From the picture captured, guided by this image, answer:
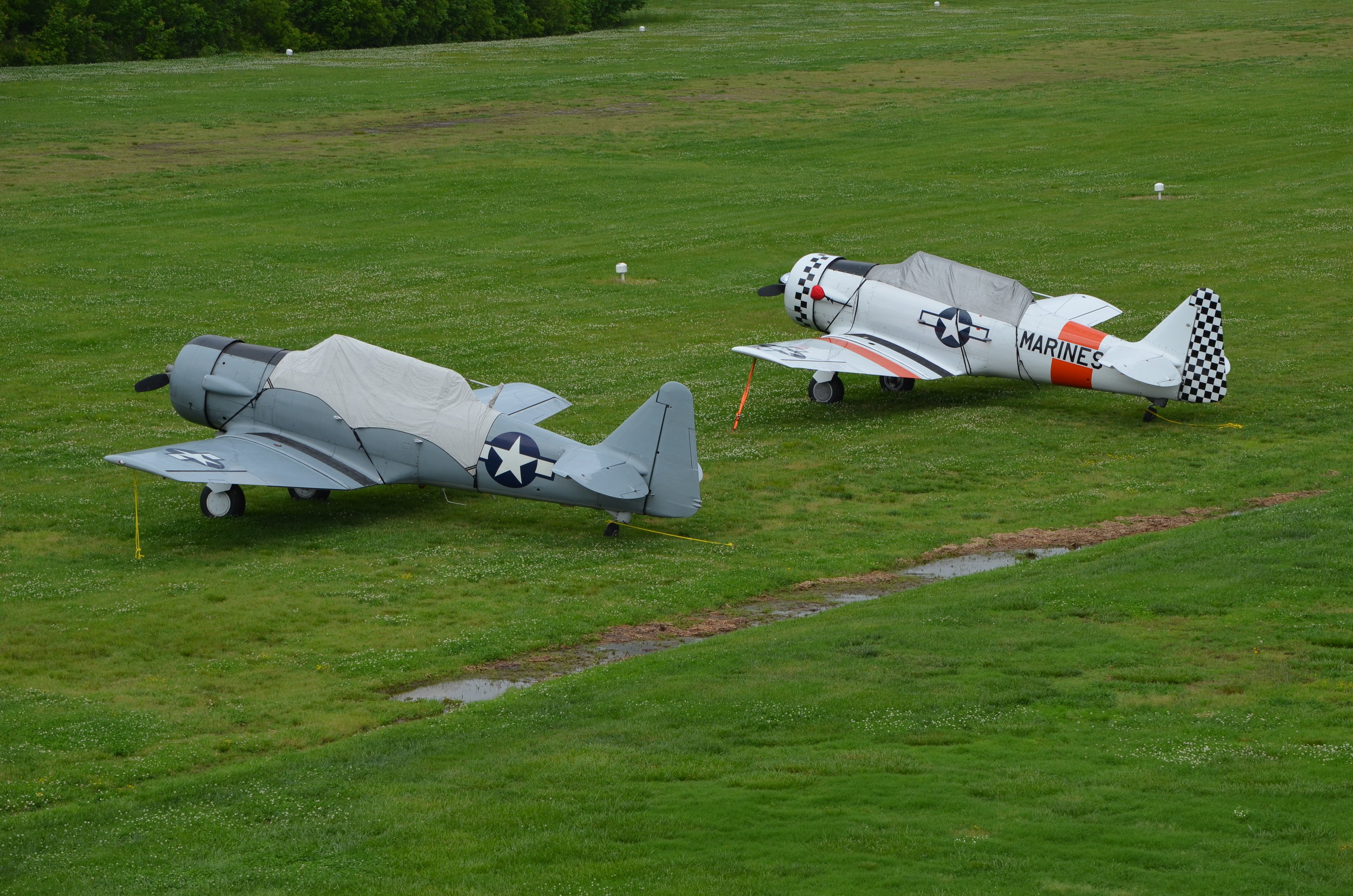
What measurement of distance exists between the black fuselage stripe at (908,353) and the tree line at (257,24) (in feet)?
245

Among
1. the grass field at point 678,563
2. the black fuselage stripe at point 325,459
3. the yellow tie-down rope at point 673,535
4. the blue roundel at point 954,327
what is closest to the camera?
the grass field at point 678,563

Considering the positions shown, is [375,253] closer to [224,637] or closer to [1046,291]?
[1046,291]

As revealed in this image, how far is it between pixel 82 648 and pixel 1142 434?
17519mm

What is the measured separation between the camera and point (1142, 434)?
24531 mm

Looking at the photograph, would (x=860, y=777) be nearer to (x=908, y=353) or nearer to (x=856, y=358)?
(x=856, y=358)

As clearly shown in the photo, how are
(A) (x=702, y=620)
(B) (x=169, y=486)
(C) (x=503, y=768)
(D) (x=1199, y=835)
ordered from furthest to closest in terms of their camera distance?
(B) (x=169, y=486) < (A) (x=702, y=620) < (C) (x=503, y=768) < (D) (x=1199, y=835)

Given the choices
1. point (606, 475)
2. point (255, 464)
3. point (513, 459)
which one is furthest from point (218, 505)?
point (606, 475)

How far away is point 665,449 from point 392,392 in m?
4.67

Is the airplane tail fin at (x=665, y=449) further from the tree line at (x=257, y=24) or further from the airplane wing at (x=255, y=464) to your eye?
the tree line at (x=257, y=24)

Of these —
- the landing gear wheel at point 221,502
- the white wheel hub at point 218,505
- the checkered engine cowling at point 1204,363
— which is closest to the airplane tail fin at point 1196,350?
the checkered engine cowling at point 1204,363

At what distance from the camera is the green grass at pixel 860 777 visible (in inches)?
383

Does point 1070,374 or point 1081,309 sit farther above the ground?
point 1081,309

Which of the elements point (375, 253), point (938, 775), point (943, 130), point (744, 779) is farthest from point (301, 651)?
point (943, 130)

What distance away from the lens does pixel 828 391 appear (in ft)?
91.7
